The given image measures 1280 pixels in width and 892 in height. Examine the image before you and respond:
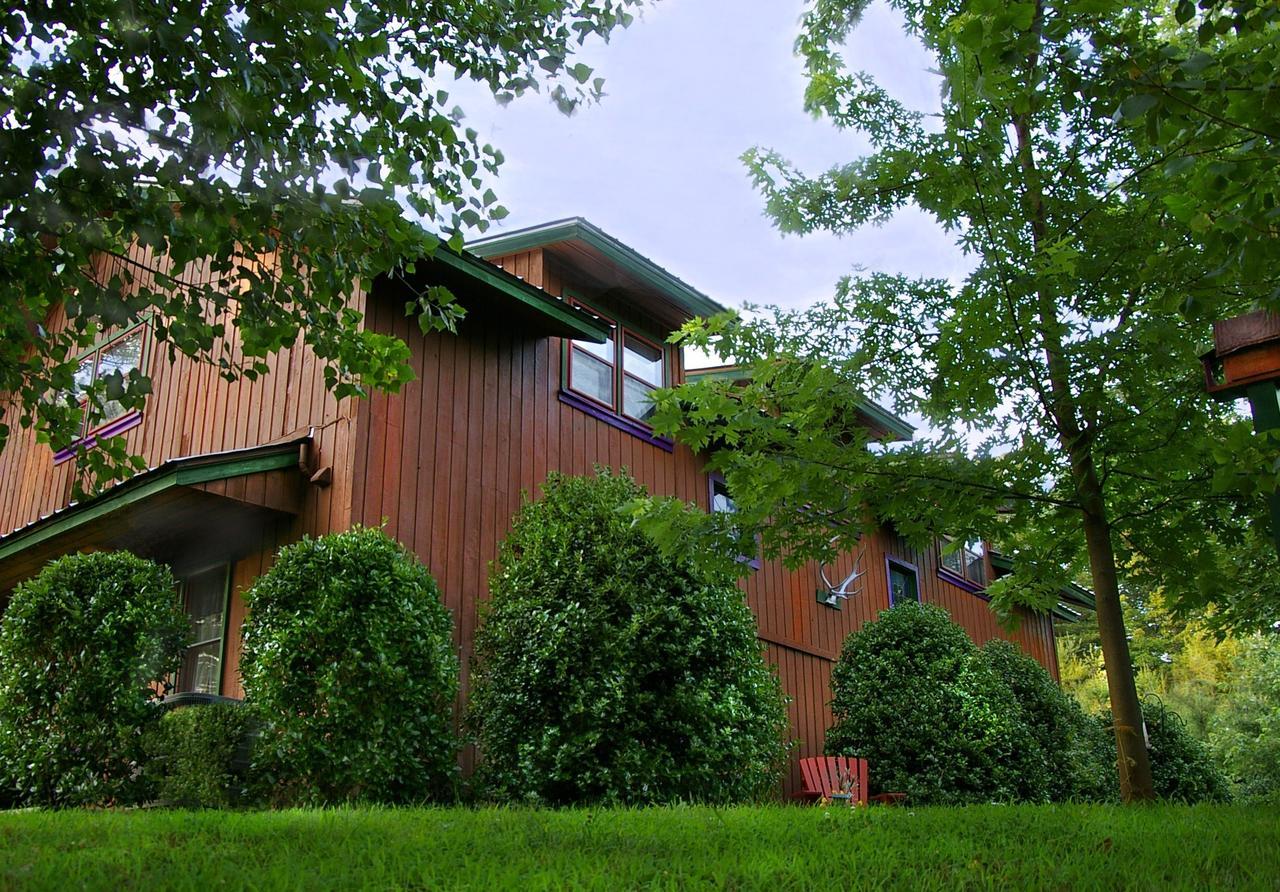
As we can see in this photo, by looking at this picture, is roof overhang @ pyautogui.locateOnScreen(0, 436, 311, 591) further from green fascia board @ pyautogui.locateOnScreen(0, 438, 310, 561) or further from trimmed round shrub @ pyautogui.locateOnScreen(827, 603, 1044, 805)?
trimmed round shrub @ pyautogui.locateOnScreen(827, 603, 1044, 805)

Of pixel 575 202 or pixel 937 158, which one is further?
pixel 575 202

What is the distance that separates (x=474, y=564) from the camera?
10.4 m

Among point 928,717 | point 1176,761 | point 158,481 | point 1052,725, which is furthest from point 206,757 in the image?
point 1176,761

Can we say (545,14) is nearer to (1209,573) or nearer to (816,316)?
(816,316)

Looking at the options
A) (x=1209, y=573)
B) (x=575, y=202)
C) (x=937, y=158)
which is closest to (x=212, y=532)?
(x=575, y=202)

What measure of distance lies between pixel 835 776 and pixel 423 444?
17.9 feet

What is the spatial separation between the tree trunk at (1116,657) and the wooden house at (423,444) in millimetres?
2030

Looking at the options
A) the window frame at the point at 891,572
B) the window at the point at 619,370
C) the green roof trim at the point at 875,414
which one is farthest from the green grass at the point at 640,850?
the window frame at the point at 891,572

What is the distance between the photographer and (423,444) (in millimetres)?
10352

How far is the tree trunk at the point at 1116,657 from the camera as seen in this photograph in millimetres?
7129

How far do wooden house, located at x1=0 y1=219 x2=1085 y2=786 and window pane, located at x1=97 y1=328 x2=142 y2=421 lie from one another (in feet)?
0.09

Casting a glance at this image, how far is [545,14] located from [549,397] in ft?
20.4

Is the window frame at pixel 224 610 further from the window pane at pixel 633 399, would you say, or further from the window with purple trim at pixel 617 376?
the window pane at pixel 633 399

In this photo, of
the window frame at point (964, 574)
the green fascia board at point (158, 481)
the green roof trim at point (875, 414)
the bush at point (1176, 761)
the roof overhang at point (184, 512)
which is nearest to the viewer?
the green fascia board at point (158, 481)
